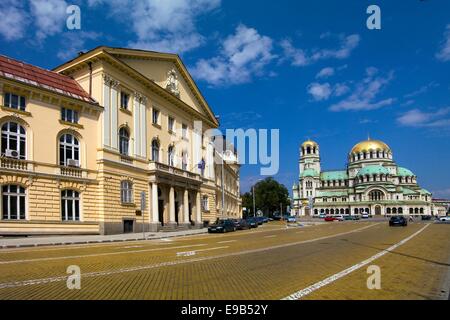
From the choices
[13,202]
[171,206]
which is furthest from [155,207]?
[13,202]

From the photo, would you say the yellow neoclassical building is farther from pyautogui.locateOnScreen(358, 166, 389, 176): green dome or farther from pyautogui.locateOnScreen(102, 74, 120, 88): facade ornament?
pyautogui.locateOnScreen(358, 166, 389, 176): green dome

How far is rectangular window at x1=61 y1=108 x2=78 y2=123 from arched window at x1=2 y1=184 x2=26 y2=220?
6.82 metres

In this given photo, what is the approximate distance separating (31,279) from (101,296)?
3068 mm

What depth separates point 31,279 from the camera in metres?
10.0

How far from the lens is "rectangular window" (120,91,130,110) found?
124ft

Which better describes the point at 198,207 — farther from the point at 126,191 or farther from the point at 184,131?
the point at 126,191

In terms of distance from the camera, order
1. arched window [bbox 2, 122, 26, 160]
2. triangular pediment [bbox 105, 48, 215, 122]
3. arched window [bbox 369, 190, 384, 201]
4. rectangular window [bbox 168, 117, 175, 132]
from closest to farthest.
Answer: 1. arched window [bbox 2, 122, 26, 160]
2. triangular pediment [bbox 105, 48, 215, 122]
3. rectangular window [bbox 168, 117, 175, 132]
4. arched window [bbox 369, 190, 384, 201]

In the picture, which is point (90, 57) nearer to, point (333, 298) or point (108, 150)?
point (108, 150)

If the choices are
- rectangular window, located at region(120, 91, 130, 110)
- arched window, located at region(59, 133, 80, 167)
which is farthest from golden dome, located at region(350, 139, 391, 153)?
arched window, located at region(59, 133, 80, 167)

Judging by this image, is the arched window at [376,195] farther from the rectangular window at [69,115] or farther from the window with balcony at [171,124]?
the rectangular window at [69,115]

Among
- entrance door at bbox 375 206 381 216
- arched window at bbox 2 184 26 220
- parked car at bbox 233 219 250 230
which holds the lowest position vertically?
entrance door at bbox 375 206 381 216

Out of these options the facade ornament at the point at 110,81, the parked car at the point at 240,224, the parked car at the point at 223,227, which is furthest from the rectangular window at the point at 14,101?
the parked car at the point at 240,224

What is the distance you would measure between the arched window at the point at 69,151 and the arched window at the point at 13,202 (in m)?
4.33

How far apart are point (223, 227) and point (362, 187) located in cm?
12032
